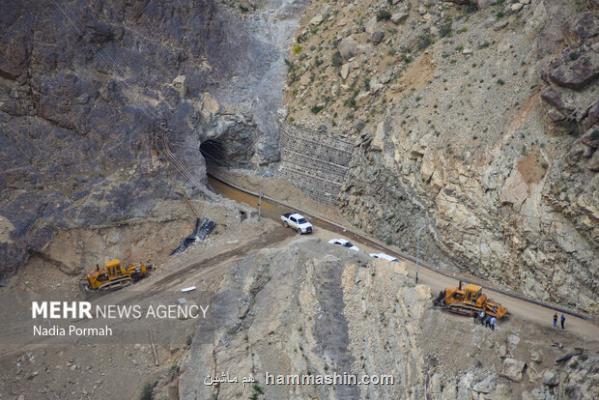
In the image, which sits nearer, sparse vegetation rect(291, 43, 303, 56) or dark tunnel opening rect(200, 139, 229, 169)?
dark tunnel opening rect(200, 139, 229, 169)

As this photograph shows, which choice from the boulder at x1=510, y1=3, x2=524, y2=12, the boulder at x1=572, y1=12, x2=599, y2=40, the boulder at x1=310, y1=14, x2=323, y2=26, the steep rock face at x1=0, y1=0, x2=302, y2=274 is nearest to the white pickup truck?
the steep rock face at x1=0, y1=0, x2=302, y2=274

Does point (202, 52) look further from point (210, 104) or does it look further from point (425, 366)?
point (425, 366)

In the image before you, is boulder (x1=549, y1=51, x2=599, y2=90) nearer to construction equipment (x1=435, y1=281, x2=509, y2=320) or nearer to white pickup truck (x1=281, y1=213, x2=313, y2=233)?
construction equipment (x1=435, y1=281, x2=509, y2=320)

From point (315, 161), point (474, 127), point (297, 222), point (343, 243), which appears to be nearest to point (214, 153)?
point (315, 161)

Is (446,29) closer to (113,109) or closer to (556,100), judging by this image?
(556,100)

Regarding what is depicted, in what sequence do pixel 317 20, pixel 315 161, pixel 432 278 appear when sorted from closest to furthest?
pixel 432 278 < pixel 315 161 < pixel 317 20
